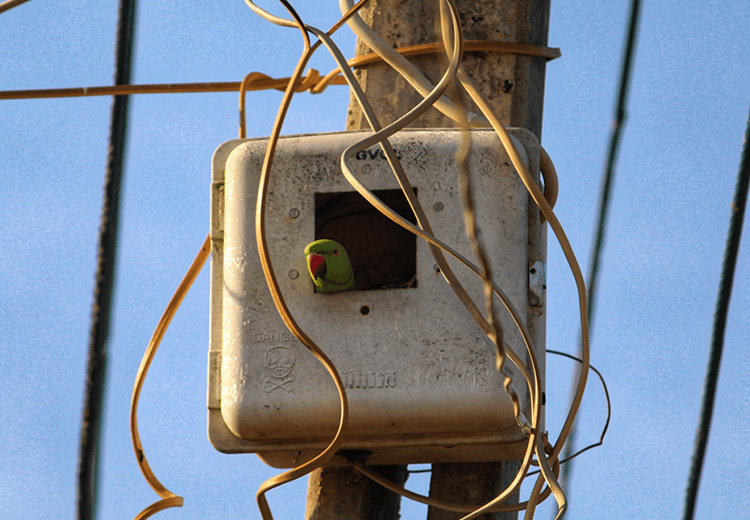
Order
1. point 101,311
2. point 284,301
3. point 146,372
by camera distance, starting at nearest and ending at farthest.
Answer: point 284,301, point 146,372, point 101,311

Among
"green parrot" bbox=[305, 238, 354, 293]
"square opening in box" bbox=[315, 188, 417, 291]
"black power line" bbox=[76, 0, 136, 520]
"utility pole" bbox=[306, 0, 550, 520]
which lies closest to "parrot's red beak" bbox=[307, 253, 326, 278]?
"green parrot" bbox=[305, 238, 354, 293]

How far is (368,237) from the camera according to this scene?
4.72 ft

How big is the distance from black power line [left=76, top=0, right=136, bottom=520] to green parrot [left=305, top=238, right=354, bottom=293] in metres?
0.71

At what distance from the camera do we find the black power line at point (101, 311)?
174cm

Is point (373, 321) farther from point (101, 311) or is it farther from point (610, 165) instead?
point (610, 165)

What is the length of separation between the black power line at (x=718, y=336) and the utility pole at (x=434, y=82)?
528mm

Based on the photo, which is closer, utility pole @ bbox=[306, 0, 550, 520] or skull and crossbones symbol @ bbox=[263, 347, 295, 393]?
skull and crossbones symbol @ bbox=[263, 347, 295, 393]

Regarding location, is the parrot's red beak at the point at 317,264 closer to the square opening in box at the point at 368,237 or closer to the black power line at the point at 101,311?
the square opening in box at the point at 368,237

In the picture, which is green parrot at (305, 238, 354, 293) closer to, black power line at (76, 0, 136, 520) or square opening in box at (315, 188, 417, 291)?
square opening in box at (315, 188, 417, 291)

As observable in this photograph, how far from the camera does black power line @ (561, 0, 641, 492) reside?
1.87m

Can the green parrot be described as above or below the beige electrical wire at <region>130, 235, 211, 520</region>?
above

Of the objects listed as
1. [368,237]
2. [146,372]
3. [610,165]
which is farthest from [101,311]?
[610,165]

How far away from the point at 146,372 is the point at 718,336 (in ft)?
3.52

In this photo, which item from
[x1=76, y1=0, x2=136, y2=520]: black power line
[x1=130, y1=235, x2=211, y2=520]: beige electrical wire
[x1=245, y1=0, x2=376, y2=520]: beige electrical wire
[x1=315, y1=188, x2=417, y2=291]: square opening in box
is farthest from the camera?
[x1=76, y1=0, x2=136, y2=520]: black power line
